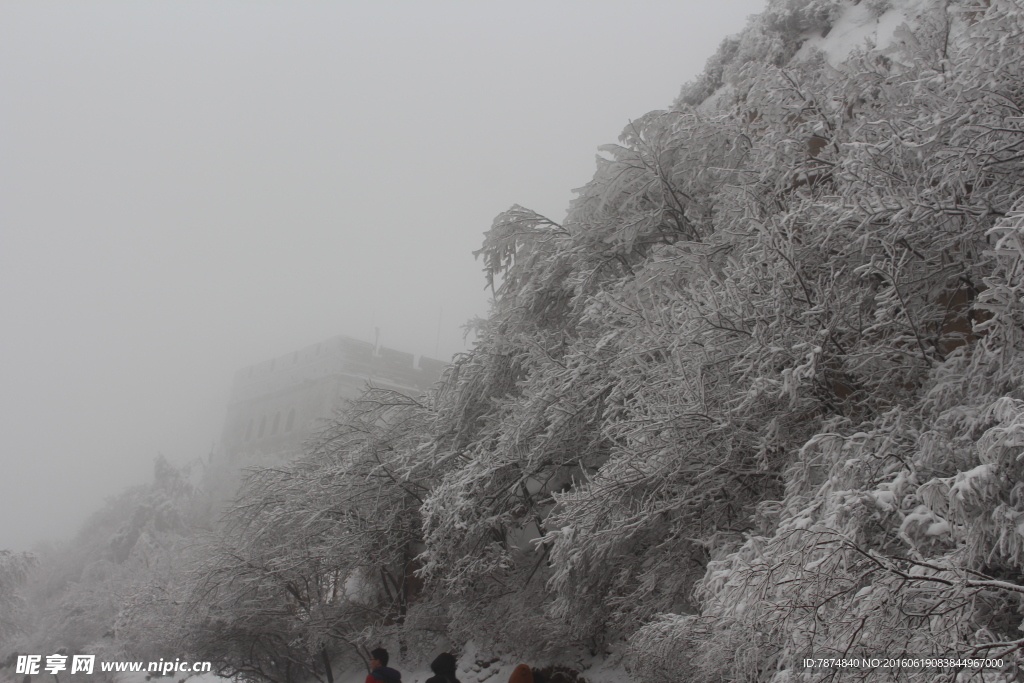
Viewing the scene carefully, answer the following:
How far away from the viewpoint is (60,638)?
23.7 meters

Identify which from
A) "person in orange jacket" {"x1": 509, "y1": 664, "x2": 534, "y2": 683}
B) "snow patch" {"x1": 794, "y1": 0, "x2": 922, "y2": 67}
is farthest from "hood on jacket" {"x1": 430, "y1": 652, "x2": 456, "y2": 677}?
"snow patch" {"x1": 794, "y1": 0, "x2": 922, "y2": 67}

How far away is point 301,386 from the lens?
51.7 meters

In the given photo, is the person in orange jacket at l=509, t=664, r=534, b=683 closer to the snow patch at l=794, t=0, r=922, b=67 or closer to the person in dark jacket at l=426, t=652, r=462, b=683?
the person in dark jacket at l=426, t=652, r=462, b=683

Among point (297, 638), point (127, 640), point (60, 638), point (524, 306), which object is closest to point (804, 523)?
point (524, 306)

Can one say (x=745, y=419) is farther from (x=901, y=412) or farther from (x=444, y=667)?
(x=444, y=667)

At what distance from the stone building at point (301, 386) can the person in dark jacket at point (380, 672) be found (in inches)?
1616

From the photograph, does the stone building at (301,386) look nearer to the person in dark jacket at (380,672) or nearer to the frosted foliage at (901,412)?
the person in dark jacket at (380,672)

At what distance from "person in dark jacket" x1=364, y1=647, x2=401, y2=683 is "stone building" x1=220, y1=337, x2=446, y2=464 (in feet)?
135

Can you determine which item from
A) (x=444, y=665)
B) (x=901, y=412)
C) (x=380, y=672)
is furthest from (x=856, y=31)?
(x=380, y=672)

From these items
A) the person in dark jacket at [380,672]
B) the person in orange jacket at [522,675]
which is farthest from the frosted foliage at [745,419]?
the person in dark jacket at [380,672]

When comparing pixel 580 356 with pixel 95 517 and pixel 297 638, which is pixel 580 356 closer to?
pixel 297 638

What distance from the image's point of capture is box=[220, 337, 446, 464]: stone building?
49.6 metres

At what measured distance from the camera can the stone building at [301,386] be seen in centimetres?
4958

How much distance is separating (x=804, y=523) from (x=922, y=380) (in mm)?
2946
